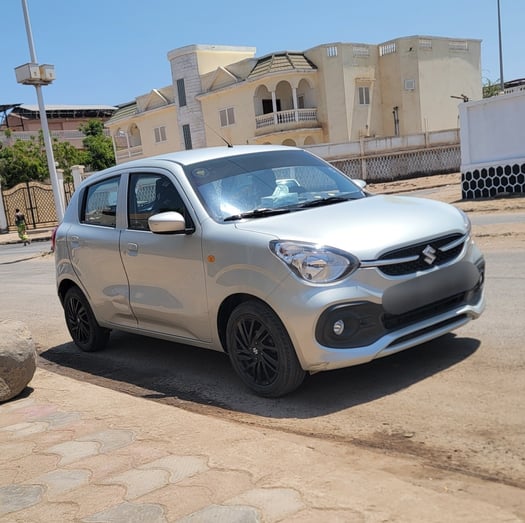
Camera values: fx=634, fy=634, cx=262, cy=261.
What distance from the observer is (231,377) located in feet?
17.6

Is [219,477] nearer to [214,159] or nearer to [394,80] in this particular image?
[214,159]

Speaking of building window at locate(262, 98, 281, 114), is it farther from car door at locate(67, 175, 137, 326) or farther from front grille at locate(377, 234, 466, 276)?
front grille at locate(377, 234, 466, 276)

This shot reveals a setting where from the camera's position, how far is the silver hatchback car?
420cm

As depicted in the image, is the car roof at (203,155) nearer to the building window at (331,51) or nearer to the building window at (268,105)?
the building window at (331,51)

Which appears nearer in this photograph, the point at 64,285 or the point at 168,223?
the point at 168,223

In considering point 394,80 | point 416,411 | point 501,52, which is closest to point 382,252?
point 416,411

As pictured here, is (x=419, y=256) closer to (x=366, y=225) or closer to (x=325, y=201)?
(x=366, y=225)

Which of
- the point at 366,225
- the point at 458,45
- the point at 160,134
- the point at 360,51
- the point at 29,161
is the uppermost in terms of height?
the point at 458,45

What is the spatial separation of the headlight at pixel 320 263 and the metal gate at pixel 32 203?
37616 millimetres

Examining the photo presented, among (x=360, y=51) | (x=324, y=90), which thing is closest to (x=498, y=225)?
(x=324, y=90)

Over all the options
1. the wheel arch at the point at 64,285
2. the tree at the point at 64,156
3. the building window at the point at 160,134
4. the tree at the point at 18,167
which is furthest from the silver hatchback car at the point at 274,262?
the building window at the point at 160,134

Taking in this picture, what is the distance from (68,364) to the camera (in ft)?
21.6

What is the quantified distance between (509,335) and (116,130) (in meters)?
59.4

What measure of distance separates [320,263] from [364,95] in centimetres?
4424
